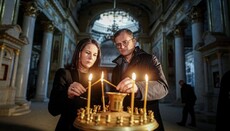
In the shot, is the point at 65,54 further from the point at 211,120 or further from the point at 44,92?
the point at 211,120

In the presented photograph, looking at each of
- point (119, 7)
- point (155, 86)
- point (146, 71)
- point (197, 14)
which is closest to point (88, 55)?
point (146, 71)

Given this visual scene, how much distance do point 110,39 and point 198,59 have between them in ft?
28.6

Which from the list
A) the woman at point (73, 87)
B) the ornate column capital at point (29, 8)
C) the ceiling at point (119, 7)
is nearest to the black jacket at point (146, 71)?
the woman at point (73, 87)

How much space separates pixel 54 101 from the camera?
58.2 inches

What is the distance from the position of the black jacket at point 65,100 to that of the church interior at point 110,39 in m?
0.37

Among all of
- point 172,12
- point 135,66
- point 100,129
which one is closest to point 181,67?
point 172,12

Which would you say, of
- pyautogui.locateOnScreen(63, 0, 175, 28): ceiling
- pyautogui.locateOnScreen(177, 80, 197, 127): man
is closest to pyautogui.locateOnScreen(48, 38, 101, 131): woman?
pyautogui.locateOnScreen(177, 80, 197, 127): man

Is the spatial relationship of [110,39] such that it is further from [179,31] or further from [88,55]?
[88,55]

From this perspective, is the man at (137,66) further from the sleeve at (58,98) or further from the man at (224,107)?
the man at (224,107)

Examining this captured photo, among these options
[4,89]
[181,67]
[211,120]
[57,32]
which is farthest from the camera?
[57,32]

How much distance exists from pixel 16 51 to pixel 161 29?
13357 millimetres

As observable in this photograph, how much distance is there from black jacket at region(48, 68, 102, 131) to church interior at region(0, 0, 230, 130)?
0.37 m

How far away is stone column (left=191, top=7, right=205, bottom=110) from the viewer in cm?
909

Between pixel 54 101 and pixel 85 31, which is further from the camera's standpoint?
pixel 85 31
